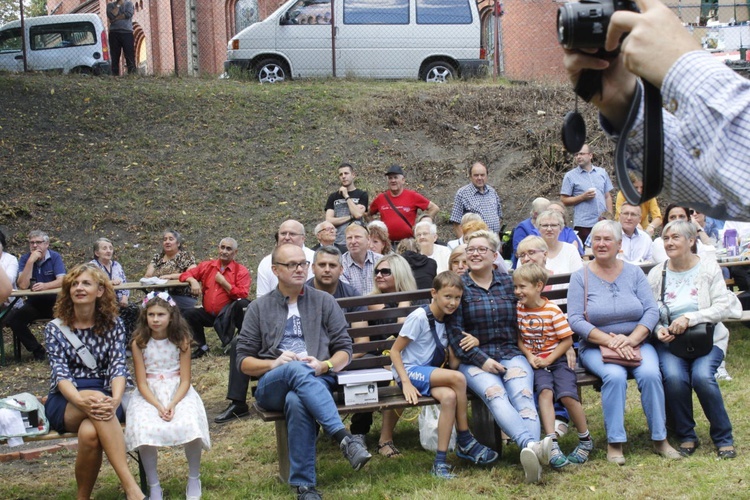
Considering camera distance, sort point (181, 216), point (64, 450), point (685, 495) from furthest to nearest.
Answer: point (181, 216)
point (64, 450)
point (685, 495)

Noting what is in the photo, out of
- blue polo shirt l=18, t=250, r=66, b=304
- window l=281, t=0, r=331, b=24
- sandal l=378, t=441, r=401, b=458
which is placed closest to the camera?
sandal l=378, t=441, r=401, b=458

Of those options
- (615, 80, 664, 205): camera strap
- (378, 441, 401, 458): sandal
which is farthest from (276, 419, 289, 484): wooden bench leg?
(615, 80, 664, 205): camera strap

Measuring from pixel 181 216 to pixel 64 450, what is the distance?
6.50 metres

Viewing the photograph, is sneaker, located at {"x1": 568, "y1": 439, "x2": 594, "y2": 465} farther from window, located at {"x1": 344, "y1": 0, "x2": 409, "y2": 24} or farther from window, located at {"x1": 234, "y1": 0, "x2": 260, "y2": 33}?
window, located at {"x1": 234, "y1": 0, "x2": 260, "y2": 33}

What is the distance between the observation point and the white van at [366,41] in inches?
685

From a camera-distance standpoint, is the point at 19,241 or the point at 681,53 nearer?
the point at 681,53

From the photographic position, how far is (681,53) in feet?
4.85

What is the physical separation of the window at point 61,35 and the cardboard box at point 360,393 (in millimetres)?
15288

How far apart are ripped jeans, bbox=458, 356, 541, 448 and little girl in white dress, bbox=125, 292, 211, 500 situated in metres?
1.84

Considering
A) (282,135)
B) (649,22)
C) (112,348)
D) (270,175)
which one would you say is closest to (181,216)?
(270,175)

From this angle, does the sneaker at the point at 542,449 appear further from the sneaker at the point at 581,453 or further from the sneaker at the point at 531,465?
the sneaker at the point at 581,453

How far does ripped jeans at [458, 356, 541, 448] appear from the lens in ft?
19.4

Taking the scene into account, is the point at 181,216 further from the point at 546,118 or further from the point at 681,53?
the point at 681,53

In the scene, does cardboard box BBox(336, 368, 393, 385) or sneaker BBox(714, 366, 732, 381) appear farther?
sneaker BBox(714, 366, 732, 381)
